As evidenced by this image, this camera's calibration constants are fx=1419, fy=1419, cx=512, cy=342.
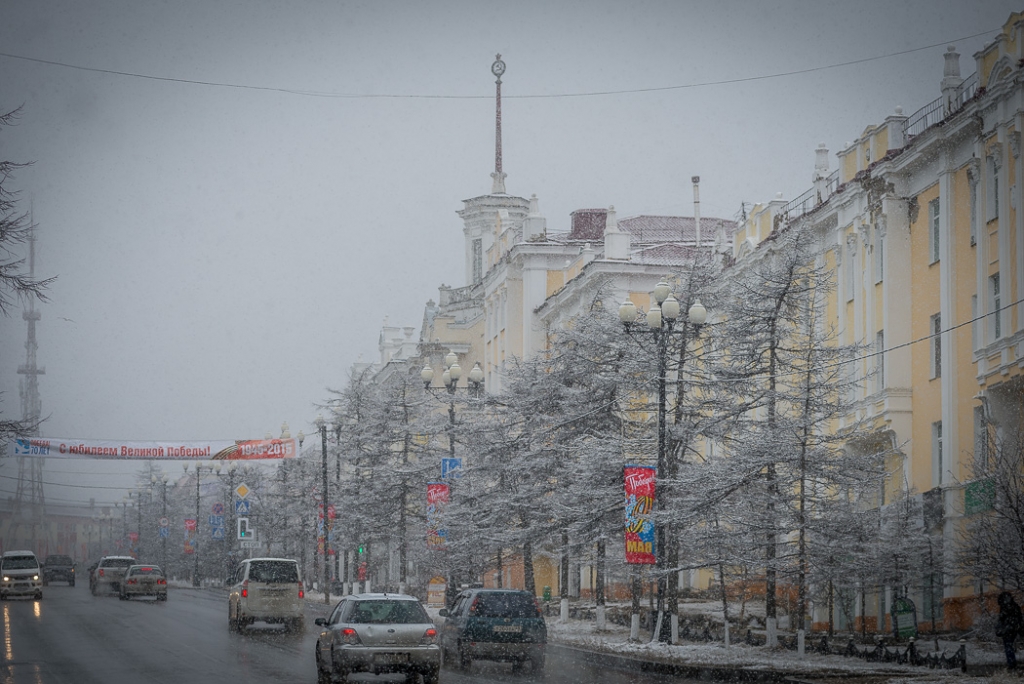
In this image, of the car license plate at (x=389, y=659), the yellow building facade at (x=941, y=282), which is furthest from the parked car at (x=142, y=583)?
the car license plate at (x=389, y=659)

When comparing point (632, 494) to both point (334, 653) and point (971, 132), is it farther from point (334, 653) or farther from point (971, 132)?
point (971, 132)

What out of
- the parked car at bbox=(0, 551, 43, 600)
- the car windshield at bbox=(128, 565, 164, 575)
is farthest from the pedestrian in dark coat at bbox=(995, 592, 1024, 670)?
the parked car at bbox=(0, 551, 43, 600)

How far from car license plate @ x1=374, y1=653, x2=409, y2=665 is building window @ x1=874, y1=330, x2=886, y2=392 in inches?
834

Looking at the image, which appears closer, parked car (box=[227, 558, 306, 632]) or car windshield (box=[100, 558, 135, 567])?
parked car (box=[227, 558, 306, 632])

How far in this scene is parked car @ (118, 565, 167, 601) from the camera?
194ft

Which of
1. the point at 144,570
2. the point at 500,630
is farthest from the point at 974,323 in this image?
the point at 144,570

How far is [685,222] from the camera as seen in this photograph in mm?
84562

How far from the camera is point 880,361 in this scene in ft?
129

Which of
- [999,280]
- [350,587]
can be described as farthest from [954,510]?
[350,587]

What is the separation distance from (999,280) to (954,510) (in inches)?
229

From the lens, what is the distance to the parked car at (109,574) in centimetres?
6488

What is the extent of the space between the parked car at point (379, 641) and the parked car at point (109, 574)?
4468 centimetres

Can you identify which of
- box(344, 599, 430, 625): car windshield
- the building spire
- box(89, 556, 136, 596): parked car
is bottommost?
box(89, 556, 136, 596): parked car

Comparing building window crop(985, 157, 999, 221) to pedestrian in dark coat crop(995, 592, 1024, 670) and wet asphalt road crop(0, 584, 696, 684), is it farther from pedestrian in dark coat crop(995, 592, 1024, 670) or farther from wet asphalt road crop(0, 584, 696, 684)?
wet asphalt road crop(0, 584, 696, 684)
